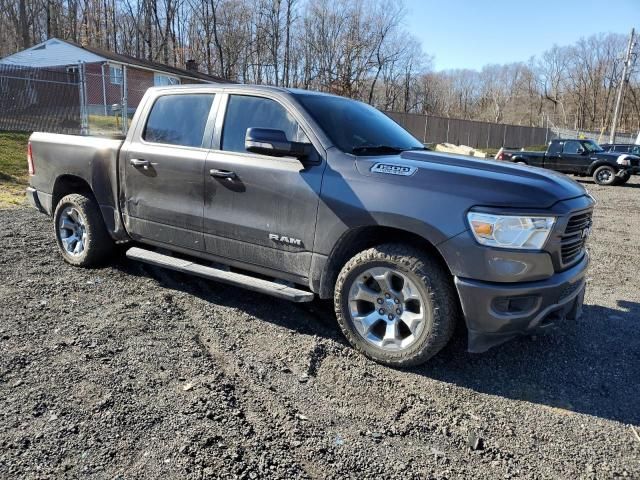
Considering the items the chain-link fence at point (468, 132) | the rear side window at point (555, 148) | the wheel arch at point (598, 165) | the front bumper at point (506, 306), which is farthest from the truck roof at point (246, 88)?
the chain-link fence at point (468, 132)

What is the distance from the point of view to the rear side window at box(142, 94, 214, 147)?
173 inches

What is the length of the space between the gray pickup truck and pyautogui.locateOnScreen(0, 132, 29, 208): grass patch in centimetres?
583

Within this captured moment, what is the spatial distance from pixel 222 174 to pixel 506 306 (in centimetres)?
233

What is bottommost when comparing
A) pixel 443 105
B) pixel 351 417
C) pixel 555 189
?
pixel 351 417

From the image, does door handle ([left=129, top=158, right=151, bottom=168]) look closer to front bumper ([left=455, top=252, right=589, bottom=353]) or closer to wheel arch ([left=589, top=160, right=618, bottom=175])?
front bumper ([left=455, top=252, right=589, bottom=353])

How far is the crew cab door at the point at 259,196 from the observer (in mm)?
3709

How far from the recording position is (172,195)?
4.41 meters

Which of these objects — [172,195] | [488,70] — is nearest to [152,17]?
[172,195]

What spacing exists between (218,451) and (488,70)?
98007 millimetres

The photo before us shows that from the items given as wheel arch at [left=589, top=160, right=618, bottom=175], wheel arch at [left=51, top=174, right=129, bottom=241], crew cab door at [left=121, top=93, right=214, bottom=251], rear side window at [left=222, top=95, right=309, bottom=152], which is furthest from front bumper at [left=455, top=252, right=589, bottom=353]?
wheel arch at [left=589, top=160, right=618, bottom=175]

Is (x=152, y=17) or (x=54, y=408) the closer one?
(x=54, y=408)

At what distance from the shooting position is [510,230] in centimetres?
305

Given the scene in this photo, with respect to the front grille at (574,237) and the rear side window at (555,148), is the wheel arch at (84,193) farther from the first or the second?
the rear side window at (555,148)

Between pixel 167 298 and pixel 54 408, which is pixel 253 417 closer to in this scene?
pixel 54 408
